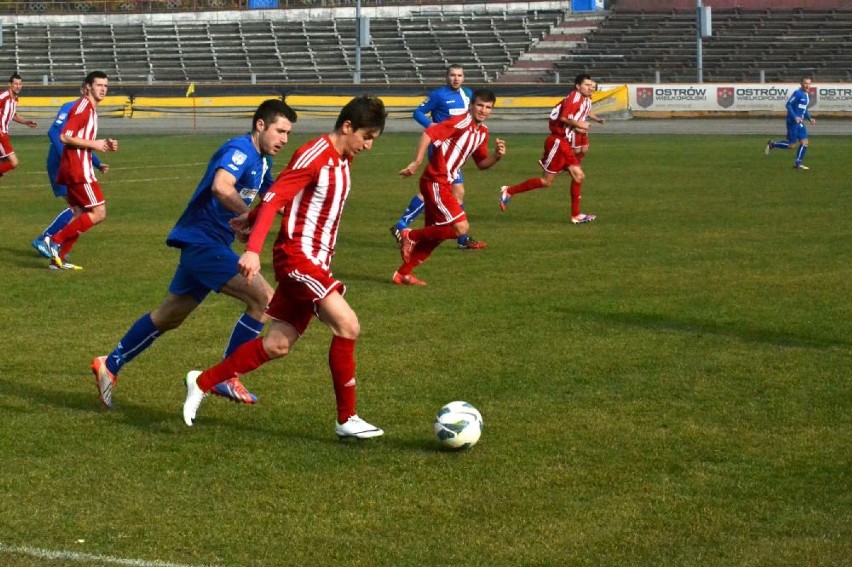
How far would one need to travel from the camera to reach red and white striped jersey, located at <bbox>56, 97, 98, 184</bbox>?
51.1 ft

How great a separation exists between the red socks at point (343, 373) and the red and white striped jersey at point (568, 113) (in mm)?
13165

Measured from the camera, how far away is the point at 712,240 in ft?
57.9

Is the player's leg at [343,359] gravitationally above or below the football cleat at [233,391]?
above

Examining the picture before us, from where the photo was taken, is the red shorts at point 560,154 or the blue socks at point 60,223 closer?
the blue socks at point 60,223

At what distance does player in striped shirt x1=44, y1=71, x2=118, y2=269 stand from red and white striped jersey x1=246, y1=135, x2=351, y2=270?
7.88 meters

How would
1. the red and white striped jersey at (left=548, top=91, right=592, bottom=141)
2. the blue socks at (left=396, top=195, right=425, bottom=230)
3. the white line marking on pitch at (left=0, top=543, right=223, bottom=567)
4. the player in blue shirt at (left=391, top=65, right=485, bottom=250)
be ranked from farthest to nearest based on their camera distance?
1. the red and white striped jersey at (left=548, top=91, right=592, bottom=141)
2. the player in blue shirt at (left=391, top=65, right=485, bottom=250)
3. the blue socks at (left=396, top=195, right=425, bottom=230)
4. the white line marking on pitch at (left=0, top=543, right=223, bottom=567)

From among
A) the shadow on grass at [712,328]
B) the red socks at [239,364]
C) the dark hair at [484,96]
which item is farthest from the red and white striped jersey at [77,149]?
the red socks at [239,364]

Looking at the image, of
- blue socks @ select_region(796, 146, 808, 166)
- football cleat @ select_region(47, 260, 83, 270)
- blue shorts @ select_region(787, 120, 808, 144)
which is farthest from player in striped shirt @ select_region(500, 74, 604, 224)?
blue shorts @ select_region(787, 120, 808, 144)

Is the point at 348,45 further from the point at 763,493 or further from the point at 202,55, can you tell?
the point at 763,493

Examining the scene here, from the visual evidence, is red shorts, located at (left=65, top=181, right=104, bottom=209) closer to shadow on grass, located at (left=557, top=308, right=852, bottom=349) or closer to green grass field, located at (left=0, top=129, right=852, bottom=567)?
green grass field, located at (left=0, top=129, right=852, bottom=567)

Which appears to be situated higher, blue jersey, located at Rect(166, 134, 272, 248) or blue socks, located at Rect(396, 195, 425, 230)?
blue jersey, located at Rect(166, 134, 272, 248)

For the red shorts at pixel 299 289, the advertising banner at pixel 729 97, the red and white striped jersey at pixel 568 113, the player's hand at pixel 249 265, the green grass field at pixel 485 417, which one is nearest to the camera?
the green grass field at pixel 485 417

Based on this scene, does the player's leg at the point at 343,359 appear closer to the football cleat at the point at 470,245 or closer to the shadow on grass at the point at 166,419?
the shadow on grass at the point at 166,419

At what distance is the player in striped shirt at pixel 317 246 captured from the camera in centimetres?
763
